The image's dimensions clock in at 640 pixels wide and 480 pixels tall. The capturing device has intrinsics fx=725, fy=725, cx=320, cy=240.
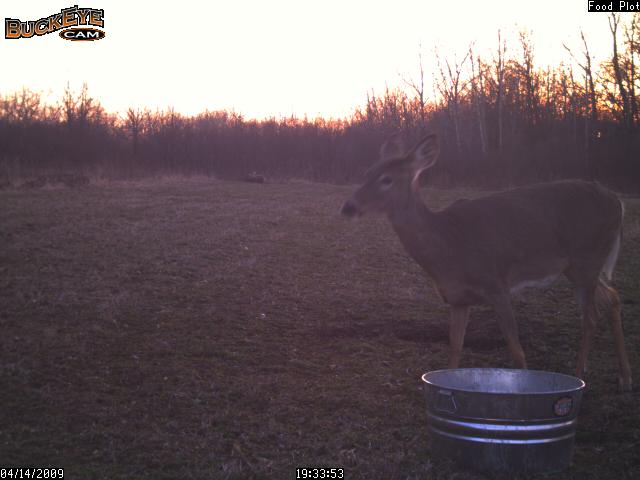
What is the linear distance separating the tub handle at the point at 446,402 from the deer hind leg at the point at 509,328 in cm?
152

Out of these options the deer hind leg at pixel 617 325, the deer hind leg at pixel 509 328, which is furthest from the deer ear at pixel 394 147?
the deer hind leg at pixel 617 325

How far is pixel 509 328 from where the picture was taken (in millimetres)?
5879

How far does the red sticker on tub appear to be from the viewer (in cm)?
432

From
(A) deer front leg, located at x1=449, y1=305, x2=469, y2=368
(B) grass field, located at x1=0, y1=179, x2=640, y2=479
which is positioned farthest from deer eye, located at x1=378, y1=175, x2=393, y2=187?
(B) grass field, located at x1=0, y1=179, x2=640, y2=479

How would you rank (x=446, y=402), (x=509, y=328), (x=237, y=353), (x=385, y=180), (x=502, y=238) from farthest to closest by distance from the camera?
1. (x=237, y=353)
2. (x=502, y=238)
3. (x=385, y=180)
4. (x=509, y=328)
5. (x=446, y=402)

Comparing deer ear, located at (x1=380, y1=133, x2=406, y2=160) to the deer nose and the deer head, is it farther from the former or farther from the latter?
the deer nose

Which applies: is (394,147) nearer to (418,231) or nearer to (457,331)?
(418,231)

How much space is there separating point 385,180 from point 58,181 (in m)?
18.2

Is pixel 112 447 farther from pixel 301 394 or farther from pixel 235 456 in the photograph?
pixel 301 394

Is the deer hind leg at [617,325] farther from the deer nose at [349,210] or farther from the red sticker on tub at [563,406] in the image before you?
the deer nose at [349,210]

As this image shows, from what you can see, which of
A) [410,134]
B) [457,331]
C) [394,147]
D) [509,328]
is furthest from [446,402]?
[410,134]

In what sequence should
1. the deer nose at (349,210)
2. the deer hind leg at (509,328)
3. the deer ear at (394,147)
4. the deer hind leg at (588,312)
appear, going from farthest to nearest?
the deer ear at (394,147)
the deer hind leg at (588,312)
the deer nose at (349,210)
the deer hind leg at (509,328)

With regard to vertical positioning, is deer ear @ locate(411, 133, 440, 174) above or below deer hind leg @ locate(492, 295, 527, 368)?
above

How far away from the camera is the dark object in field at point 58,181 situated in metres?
20.7
